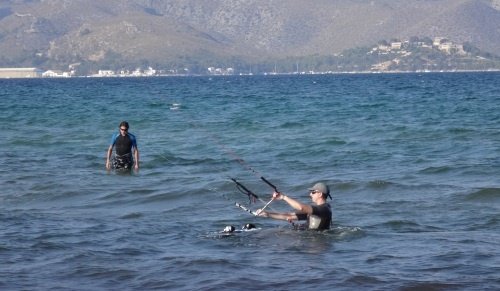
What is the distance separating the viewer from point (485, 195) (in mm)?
16734

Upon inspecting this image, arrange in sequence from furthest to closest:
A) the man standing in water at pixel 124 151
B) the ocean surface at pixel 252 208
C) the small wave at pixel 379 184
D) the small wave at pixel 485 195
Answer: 1. the man standing in water at pixel 124 151
2. the small wave at pixel 379 184
3. the small wave at pixel 485 195
4. the ocean surface at pixel 252 208

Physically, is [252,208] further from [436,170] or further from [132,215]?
[436,170]

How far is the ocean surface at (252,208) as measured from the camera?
1103cm

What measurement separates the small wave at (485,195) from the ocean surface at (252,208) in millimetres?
60

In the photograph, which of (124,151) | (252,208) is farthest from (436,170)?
(124,151)

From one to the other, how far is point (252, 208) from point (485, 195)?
3907 millimetres

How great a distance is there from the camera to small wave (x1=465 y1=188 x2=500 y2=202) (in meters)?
16.4

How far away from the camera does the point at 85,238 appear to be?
13164 mm

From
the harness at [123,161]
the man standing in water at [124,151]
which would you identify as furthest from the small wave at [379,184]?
the harness at [123,161]

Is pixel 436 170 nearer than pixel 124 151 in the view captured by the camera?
Yes

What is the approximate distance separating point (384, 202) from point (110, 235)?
499cm

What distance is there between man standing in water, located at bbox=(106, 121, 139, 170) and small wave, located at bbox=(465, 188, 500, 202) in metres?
7.09

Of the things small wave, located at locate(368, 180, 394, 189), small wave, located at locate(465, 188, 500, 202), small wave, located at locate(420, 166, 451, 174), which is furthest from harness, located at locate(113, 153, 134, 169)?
small wave, located at locate(465, 188, 500, 202)

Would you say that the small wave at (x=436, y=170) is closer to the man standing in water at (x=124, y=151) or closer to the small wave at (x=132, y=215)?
the man standing in water at (x=124, y=151)
